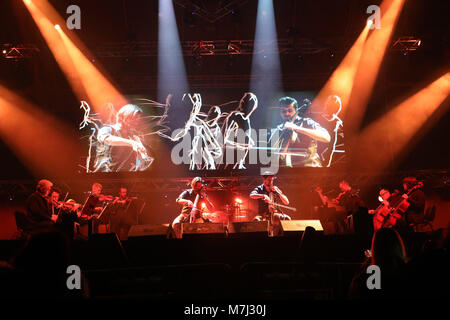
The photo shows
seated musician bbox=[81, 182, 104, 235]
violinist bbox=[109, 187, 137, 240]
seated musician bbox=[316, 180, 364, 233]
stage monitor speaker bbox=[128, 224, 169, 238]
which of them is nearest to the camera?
stage monitor speaker bbox=[128, 224, 169, 238]

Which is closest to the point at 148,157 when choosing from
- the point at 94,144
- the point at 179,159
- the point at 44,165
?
the point at 179,159

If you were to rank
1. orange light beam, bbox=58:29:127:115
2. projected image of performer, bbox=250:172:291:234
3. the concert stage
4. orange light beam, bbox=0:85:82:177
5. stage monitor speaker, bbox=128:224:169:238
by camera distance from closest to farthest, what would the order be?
the concert stage, stage monitor speaker, bbox=128:224:169:238, projected image of performer, bbox=250:172:291:234, orange light beam, bbox=0:85:82:177, orange light beam, bbox=58:29:127:115

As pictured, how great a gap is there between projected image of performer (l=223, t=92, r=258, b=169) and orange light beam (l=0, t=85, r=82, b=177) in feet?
14.0

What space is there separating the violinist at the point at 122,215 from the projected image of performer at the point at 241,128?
2.90 meters

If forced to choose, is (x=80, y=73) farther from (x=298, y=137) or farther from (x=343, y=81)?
(x=343, y=81)

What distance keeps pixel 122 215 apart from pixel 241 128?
4.08 metres

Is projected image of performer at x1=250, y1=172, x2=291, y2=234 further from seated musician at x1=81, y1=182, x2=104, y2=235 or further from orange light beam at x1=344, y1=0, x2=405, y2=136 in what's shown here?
orange light beam at x1=344, y1=0, x2=405, y2=136

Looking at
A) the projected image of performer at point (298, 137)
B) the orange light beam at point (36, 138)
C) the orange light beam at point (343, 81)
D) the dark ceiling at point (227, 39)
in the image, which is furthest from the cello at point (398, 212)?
the orange light beam at point (36, 138)

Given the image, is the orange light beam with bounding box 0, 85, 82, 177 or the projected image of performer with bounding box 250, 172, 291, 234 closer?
the projected image of performer with bounding box 250, 172, 291, 234

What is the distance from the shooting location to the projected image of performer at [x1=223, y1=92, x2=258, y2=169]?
10.1m

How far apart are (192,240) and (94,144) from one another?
21.8ft

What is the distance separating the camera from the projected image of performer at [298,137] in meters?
10.0

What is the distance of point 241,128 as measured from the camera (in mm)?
10438

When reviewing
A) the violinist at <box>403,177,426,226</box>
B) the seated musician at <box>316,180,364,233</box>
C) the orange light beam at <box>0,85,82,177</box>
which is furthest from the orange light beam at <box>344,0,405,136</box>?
the orange light beam at <box>0,85,82,177</box>
